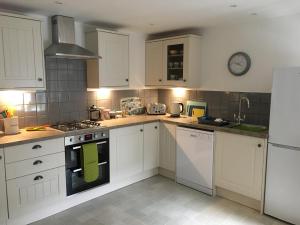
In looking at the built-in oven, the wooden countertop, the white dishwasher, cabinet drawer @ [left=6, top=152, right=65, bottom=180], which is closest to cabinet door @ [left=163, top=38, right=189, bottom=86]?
the wooden countertop

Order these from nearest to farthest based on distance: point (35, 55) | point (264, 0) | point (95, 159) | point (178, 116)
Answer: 1. point (264, 0)
2. point (35, 55)
3. point (95, 159)
4. point (178, 116)

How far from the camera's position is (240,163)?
2.99m

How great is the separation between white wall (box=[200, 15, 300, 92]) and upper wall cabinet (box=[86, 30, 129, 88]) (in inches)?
48.0

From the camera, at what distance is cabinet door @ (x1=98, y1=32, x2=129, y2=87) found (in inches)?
135

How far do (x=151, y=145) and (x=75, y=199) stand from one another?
4.28 feet

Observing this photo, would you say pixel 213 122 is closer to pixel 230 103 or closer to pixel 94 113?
pixel 230 103

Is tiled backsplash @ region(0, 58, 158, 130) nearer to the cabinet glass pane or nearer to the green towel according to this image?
the green towel

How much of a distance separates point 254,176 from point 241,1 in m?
1.88

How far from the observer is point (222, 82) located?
12.1 ft

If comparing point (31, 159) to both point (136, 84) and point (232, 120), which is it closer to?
point (136, 84)

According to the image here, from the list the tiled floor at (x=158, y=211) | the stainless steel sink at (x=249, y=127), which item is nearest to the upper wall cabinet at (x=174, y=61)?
the stainless steel sink at (x=249, y=127)

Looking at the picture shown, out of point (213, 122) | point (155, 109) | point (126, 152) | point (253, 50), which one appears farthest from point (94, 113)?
point (253, 50)

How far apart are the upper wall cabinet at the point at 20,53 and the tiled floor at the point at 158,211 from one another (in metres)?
1.53

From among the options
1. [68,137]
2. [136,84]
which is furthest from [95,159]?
[136,84]
